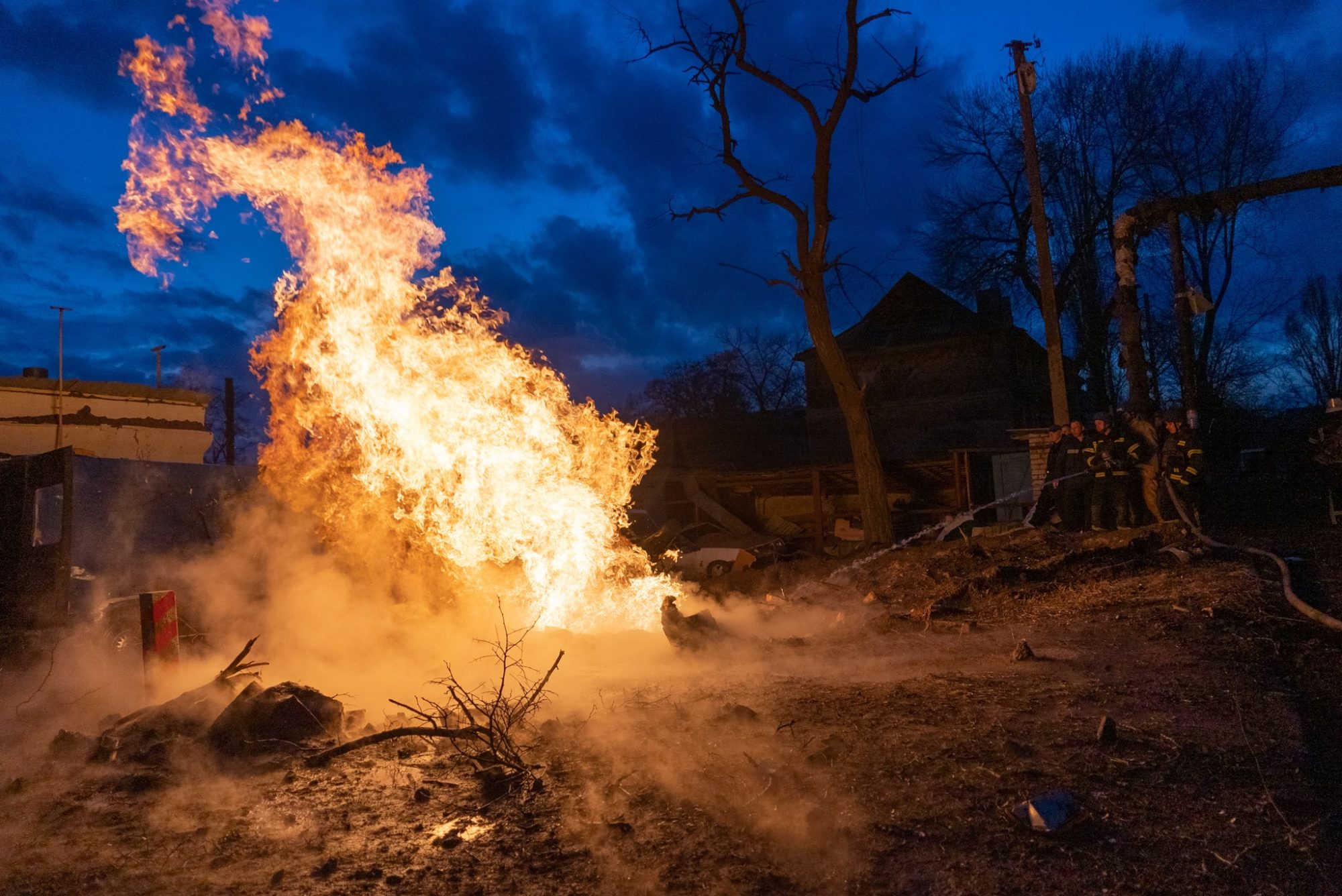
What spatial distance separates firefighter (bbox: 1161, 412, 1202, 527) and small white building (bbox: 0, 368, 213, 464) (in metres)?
20.7

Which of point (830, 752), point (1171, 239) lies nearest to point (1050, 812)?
point (830, 752)

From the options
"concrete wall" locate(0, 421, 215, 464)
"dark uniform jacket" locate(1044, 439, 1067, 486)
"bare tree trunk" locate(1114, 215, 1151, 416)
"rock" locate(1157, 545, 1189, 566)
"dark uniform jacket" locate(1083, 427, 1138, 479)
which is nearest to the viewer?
"rock" locate(1157, 545, 1189, 566)

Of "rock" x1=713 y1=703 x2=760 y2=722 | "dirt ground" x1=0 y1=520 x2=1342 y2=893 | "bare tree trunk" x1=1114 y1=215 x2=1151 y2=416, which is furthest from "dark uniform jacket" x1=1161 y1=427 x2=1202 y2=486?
"rock" x1=713 y1=703 x2=760 y2=722

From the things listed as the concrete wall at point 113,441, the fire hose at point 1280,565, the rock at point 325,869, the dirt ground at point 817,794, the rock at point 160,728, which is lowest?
the rock at point 325,869

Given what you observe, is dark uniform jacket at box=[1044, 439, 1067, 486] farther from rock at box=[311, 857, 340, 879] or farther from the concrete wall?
the concrete wall

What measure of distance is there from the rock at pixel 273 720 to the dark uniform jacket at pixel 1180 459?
36.0ft

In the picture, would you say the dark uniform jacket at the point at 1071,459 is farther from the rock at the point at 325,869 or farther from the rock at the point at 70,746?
the rock at the point at 70,746

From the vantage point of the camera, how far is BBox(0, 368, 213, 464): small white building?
18766 mm

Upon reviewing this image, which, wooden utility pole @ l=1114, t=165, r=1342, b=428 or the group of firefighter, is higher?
wooden utility pole @ l=1114, t=165, r=1342, b=428

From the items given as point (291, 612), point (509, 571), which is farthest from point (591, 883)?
point (291, 612)

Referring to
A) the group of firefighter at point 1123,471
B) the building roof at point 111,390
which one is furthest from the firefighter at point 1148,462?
the building roof at point 111,390

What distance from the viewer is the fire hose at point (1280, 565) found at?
6312mm

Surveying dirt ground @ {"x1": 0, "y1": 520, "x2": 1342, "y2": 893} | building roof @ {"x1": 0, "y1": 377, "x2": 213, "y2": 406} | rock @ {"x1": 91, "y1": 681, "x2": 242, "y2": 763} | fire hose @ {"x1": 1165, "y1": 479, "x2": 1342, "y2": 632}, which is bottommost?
dirt ground @ {"x1": 0, "y1": 520, "x2": 1342, "y2": 893}

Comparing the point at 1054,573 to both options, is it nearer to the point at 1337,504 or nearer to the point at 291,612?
the point at 1337,504
